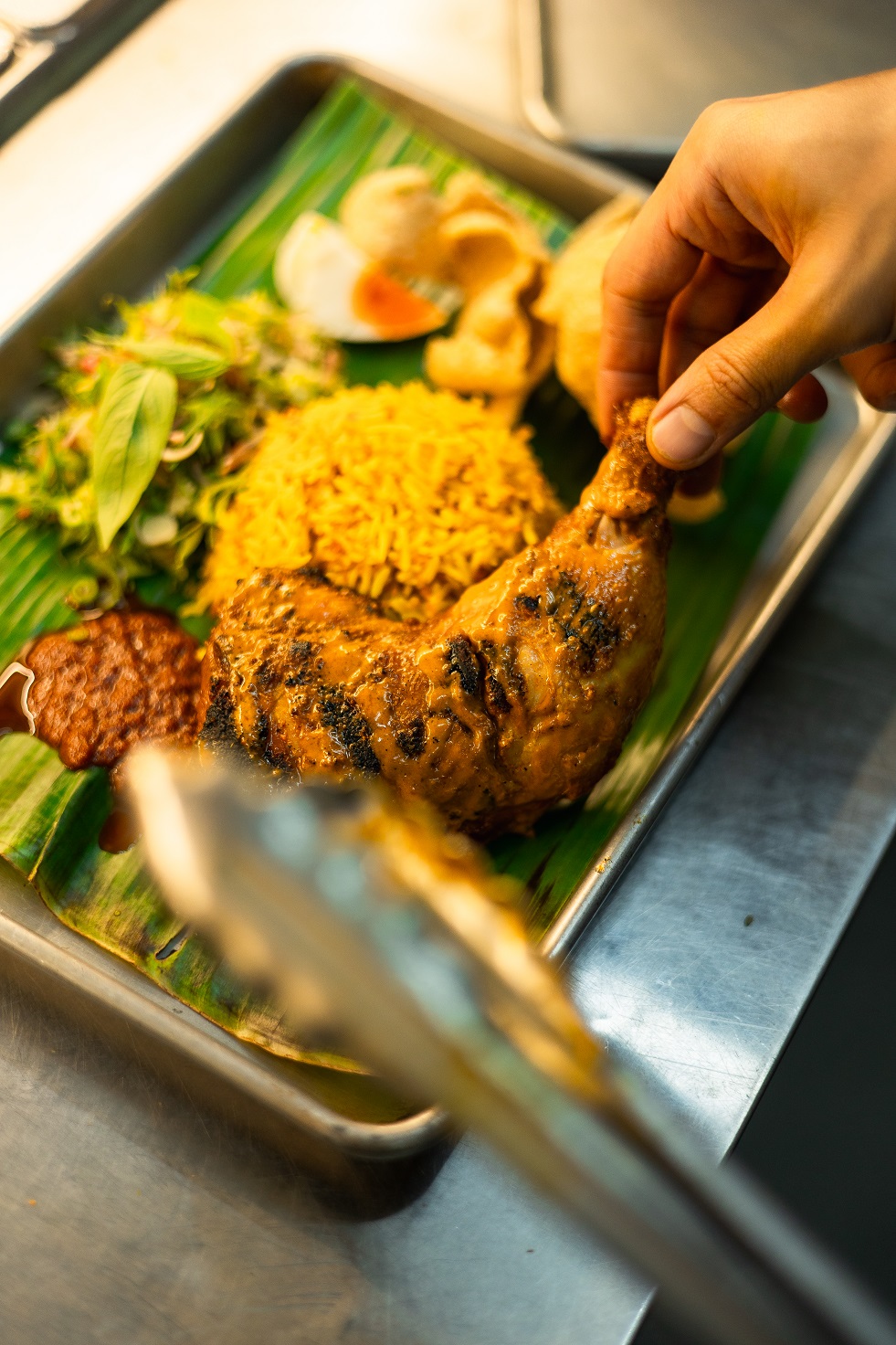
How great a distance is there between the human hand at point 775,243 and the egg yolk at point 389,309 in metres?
0.96

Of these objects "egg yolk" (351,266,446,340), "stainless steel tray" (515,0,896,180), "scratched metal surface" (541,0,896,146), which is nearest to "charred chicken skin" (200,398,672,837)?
"egg yolk" (351,266,446,340)

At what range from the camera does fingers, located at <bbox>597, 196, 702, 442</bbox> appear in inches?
93.4

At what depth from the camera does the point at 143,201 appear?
323 centimetres

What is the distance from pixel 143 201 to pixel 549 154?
4.86ft

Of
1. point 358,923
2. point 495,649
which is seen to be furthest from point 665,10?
point 358,923

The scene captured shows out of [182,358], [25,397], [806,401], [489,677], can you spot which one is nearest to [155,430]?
[182,358]

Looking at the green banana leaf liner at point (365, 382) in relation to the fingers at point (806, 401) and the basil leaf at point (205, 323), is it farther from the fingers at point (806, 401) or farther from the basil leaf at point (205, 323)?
the basil leaf at point (205, 323)

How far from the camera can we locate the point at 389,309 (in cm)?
329

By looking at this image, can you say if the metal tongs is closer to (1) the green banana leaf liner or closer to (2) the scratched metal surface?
(1) the green banana leaf liner

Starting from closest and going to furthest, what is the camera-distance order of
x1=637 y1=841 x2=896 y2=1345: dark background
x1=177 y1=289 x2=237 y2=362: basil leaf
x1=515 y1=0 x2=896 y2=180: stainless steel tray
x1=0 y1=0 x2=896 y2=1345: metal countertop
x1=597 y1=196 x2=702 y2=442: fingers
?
x1=0 y1=0 x2=896 y2=1345: metal countertop, x1=597 y1=196 x2=702 y2=442: fingers, x1=637 y1=841 x2=896 y2=1345: dark background, x1=177 y1=289 x2=237 y2=362: basil leaf, x1=515 y1=0 x2=896 y2=180: stainless steel tray

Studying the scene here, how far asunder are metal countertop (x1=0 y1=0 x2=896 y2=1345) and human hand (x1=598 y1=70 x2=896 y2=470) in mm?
943

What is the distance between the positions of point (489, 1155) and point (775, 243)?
2244 mm

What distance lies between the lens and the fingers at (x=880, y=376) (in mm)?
2441

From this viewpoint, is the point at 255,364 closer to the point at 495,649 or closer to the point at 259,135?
the point at 259,135
